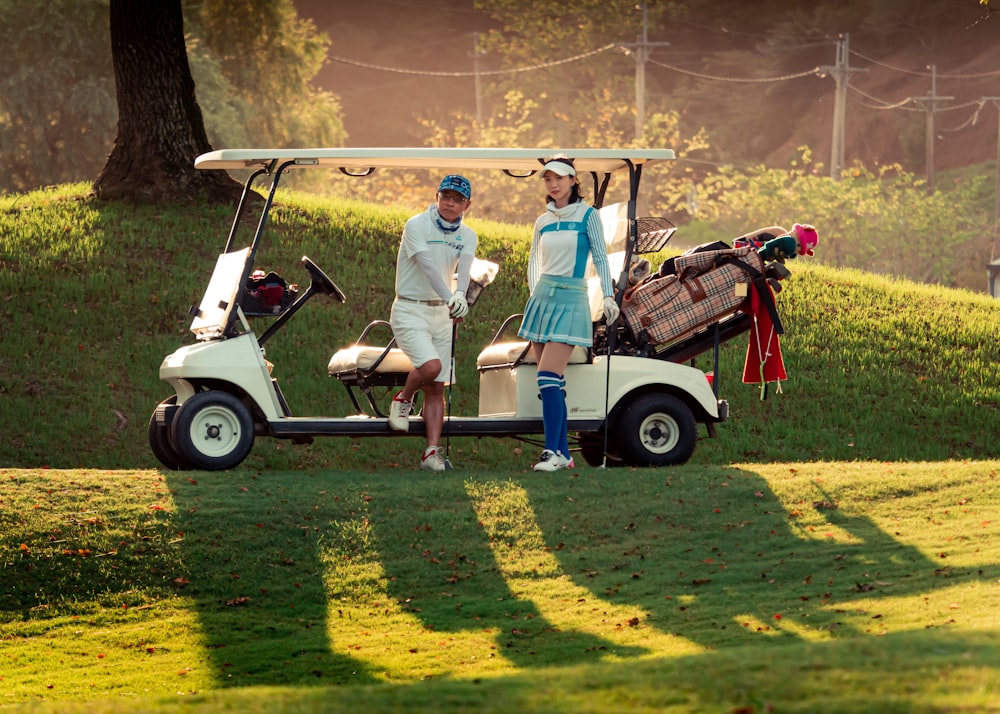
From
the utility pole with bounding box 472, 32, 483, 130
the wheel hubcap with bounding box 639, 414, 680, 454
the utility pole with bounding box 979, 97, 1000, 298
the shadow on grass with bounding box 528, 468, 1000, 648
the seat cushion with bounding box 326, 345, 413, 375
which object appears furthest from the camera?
the utility pole with bounding box 472, 32, 483, 130

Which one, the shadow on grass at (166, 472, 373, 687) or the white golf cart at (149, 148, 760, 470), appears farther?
the white golf cart at (149, 148, 760, 470)

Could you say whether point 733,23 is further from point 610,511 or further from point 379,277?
point 610,511

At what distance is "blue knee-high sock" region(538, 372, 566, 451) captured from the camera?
959cm

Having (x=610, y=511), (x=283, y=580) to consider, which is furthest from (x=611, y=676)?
(x=610, y=511)

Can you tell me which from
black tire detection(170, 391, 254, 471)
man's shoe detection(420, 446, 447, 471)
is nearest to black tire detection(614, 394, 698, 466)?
man's shoe detection(420, 446, 447, 471)

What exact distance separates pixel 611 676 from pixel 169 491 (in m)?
4.62

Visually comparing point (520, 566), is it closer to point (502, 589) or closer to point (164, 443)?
point (502, 589)

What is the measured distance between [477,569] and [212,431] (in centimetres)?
240

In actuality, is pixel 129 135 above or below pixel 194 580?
above

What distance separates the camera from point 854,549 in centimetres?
812

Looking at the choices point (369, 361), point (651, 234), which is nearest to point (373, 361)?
point (369, 361)

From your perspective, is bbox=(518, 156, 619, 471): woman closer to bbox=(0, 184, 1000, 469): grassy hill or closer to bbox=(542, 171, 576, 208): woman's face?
bbox=(542, 171, 576, 208): woman's face

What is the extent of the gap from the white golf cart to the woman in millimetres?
238

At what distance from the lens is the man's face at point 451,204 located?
9477 mm
